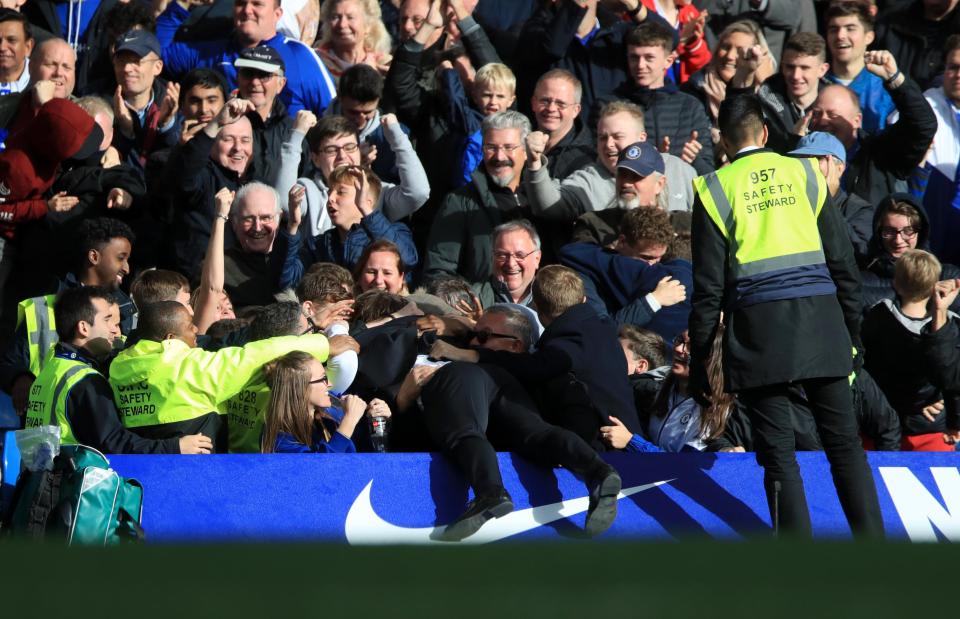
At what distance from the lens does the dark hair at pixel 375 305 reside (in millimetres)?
6539

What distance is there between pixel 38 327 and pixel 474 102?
11.2 ft

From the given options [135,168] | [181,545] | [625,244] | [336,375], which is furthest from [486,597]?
[135,168]

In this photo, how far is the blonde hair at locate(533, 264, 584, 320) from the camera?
6.28 m

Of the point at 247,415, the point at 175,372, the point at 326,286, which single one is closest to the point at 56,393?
the point at 175,372

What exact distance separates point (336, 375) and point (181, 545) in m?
5.01

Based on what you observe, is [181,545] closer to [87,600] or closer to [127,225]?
[87,600]

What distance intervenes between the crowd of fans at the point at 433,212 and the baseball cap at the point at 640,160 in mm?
18

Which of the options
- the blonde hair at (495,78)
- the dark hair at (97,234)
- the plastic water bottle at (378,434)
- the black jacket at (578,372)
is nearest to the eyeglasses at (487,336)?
the black jacket at (578,372)

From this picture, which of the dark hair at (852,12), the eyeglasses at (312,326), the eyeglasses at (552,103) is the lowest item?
the eyeglasses at (312,326)

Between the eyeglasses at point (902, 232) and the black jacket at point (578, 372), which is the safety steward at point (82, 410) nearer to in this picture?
the black jacket at point (578, 372)

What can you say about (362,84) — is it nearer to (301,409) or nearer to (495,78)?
(495,78)

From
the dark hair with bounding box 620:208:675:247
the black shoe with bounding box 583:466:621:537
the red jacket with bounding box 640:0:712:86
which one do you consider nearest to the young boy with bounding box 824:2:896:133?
the red jacket with bounding box 640:0:712:86

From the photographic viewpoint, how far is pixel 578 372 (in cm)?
606

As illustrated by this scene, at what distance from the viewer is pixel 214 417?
5953mm
